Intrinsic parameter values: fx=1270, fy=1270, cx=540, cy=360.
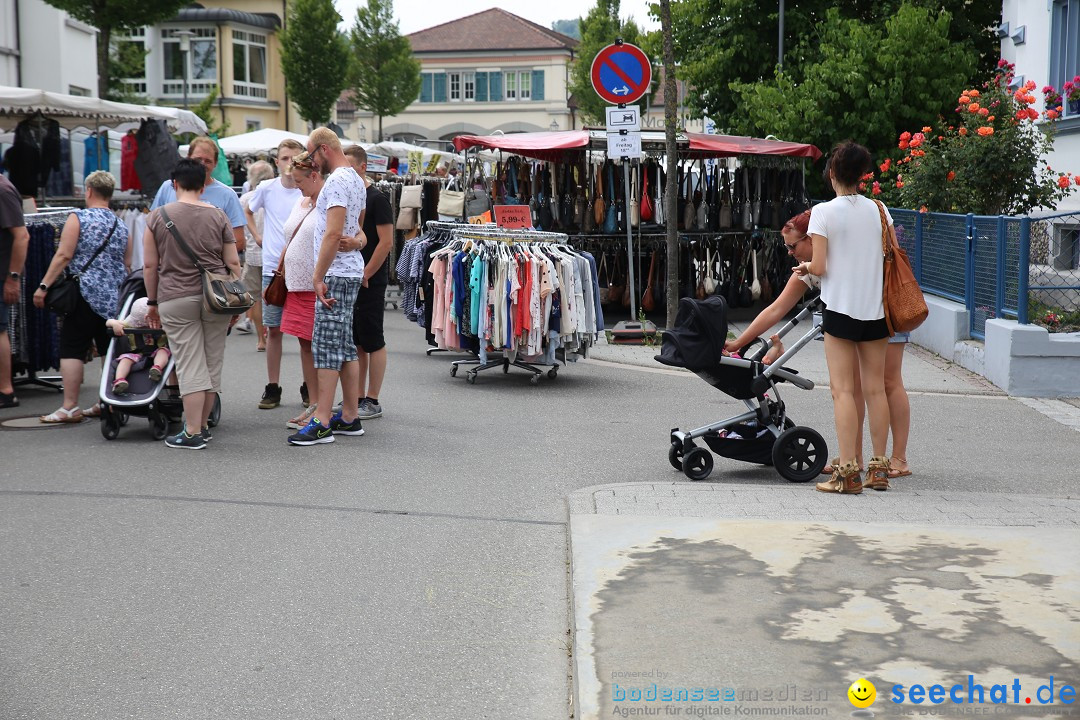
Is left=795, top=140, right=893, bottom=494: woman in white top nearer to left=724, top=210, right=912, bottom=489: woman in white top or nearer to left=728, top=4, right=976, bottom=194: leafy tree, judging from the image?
left=724, top=210, right=912, bottom=489: woman in white top

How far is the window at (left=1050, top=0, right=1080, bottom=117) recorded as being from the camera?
54.1 feet

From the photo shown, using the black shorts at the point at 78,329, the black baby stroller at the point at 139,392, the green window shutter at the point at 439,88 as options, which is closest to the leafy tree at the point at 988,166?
the black baby stroller at the point at 139,392

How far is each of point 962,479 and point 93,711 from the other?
5188 mm

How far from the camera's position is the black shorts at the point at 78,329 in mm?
9180

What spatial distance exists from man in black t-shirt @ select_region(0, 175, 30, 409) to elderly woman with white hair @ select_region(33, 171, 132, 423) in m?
0.34

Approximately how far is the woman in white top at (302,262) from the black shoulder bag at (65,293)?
1.54 meters

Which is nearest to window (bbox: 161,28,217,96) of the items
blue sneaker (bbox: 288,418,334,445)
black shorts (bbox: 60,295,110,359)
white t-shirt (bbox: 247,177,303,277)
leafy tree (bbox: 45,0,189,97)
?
leafy tree (bbox: 45,0,189,97)

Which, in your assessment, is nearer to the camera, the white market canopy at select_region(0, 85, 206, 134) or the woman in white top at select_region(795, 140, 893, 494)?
the woman in white top at select_region(795, 140, 893, 494)

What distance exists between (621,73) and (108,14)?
1515 centimetres

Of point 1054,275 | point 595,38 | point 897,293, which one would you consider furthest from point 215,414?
point 595,38

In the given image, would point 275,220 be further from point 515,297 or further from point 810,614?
point 810,614

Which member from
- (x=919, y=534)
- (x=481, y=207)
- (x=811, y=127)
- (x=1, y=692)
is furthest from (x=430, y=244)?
(x=811, y=127)

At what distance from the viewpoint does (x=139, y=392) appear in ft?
28.0

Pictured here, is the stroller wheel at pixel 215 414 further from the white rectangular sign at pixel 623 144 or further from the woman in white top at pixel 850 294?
the white rectangular sign at pixel 623 144
